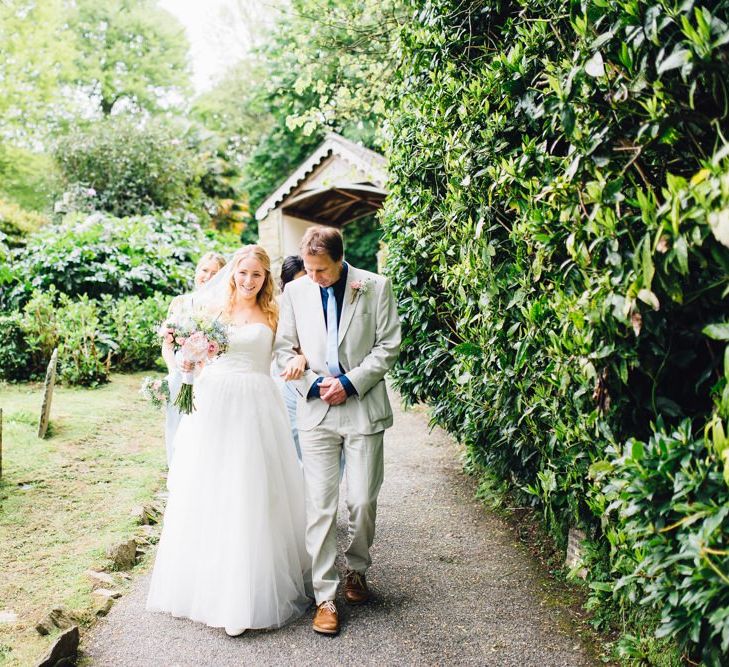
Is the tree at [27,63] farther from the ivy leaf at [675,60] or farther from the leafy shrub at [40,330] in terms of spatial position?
the ivy leaf at [675,60]

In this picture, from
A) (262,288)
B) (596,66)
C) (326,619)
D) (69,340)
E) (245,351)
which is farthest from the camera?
(69,340)

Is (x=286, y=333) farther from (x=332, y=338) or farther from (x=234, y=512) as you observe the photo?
(x=234, y=512)

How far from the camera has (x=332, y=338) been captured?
4406 mm

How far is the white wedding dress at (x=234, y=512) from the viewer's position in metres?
4.03

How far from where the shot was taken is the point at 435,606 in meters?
4.27

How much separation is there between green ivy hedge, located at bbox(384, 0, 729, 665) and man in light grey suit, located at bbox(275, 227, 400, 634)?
28.1 inches

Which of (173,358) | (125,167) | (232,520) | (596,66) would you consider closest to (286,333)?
(232,520)

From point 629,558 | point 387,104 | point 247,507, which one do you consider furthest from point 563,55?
point 387,104

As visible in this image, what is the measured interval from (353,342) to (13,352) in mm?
7813

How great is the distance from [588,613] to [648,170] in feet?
8.98

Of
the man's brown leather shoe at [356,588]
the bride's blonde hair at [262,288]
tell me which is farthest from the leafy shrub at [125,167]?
the man's brown leather shoe at [356,588]

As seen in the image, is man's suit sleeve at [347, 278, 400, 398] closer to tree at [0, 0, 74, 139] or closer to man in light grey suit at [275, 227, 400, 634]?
man in light grey suit at [275, 227, 400, 634]

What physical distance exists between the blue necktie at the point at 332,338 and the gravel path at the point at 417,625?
5.10 feet

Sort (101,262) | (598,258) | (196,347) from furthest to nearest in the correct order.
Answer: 1. (101,262)
2. (196,347)
3. (598,258)
